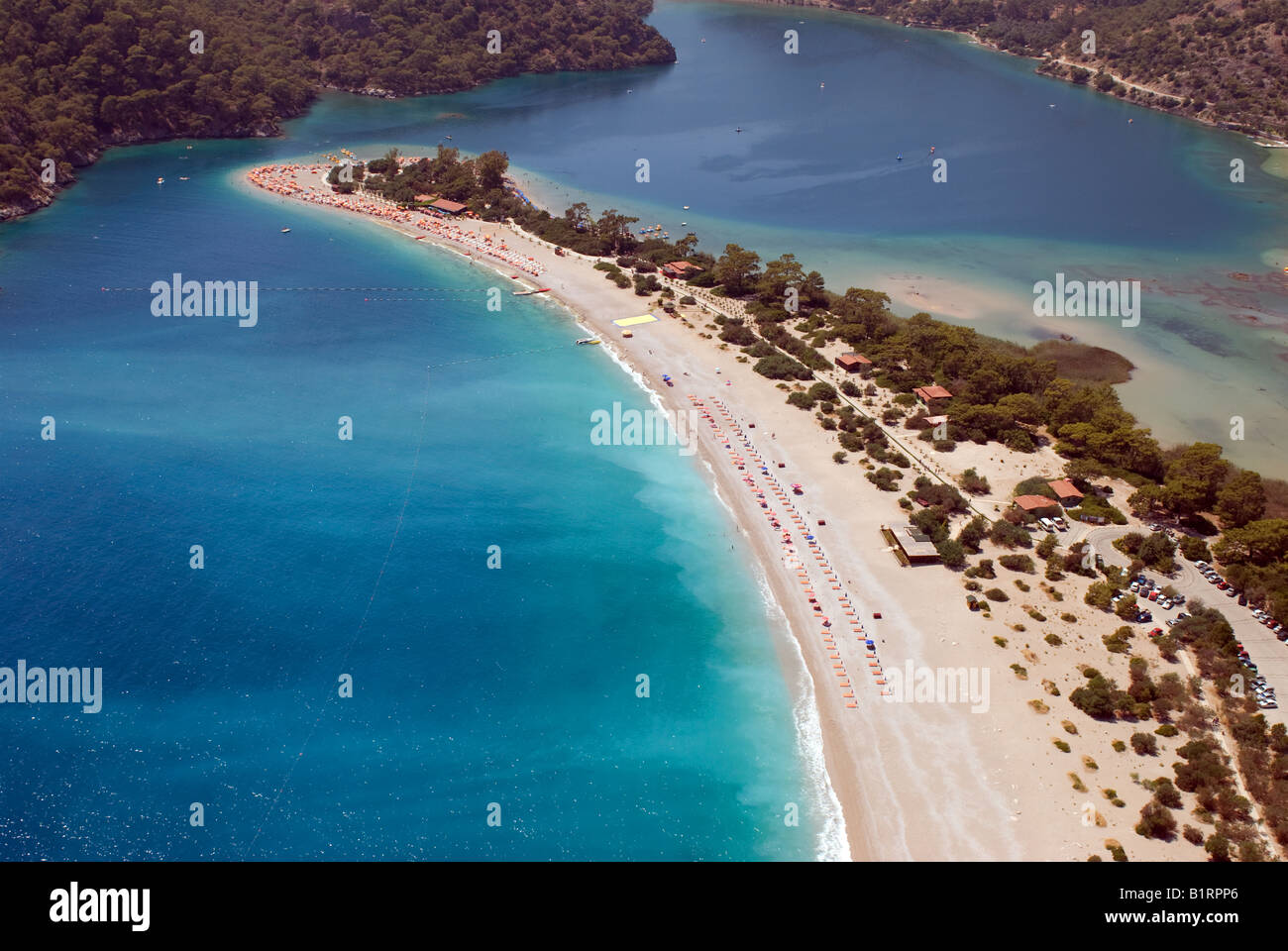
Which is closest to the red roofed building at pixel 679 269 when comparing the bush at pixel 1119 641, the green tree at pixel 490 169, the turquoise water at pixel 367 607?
the turquoise water at pixel 367 607

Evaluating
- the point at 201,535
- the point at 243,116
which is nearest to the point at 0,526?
the point at 201,535

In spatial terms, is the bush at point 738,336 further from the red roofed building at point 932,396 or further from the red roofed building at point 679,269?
the red roofed building at point 932,396

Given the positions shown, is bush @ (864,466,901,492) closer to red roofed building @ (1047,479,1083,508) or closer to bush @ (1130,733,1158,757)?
red roofed building @ (1047,479,1083,508)

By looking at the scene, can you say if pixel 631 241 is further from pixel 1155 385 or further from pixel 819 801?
pixel 819 801

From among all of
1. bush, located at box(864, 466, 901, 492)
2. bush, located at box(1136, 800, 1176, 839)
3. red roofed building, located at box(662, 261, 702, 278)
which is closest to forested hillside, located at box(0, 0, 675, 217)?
red roofed building, located at box(662, 261, 702, 278)

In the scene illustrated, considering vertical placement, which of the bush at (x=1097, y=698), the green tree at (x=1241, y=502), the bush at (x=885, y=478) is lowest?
the bush at (x=1097, y=698)

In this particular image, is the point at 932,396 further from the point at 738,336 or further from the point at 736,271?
the point at 736,271
